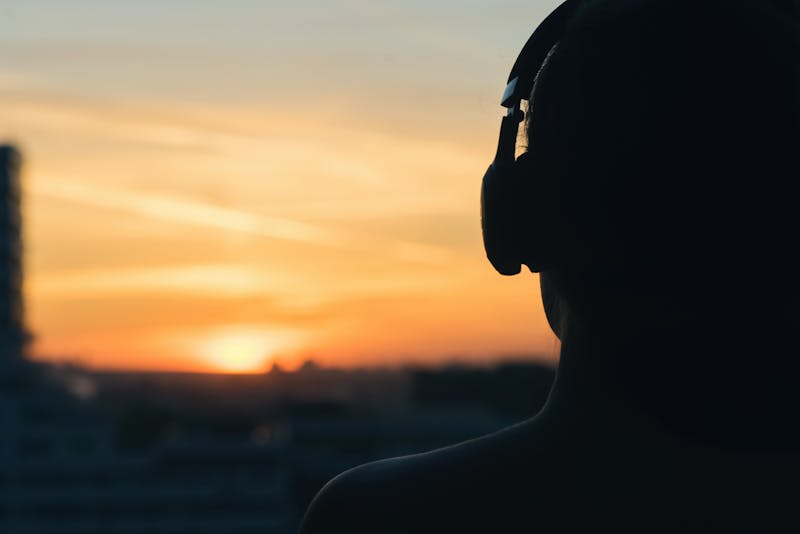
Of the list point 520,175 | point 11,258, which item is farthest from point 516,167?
point 11,258

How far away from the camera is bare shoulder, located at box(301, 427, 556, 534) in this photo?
200cm

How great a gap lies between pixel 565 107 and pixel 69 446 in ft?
330

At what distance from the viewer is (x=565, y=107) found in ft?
6.61

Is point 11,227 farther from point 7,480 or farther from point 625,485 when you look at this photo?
point 625,485

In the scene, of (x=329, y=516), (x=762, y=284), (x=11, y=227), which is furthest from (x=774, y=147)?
(x=11, y=227)

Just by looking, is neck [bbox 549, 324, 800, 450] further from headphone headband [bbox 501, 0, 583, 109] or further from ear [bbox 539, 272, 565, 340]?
headphone headband [bbox 501, 0, 583, 109]

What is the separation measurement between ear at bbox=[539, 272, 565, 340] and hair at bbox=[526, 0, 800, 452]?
10cm

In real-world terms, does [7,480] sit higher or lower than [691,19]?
higher

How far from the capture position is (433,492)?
2031mm

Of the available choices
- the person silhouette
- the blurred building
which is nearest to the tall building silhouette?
the blurred building

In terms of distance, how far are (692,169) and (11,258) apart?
108342mm

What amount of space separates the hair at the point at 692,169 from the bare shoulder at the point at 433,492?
0.21 meters

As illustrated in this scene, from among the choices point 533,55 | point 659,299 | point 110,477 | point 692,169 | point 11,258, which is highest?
point 11,258

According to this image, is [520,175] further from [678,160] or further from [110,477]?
[110,477]
